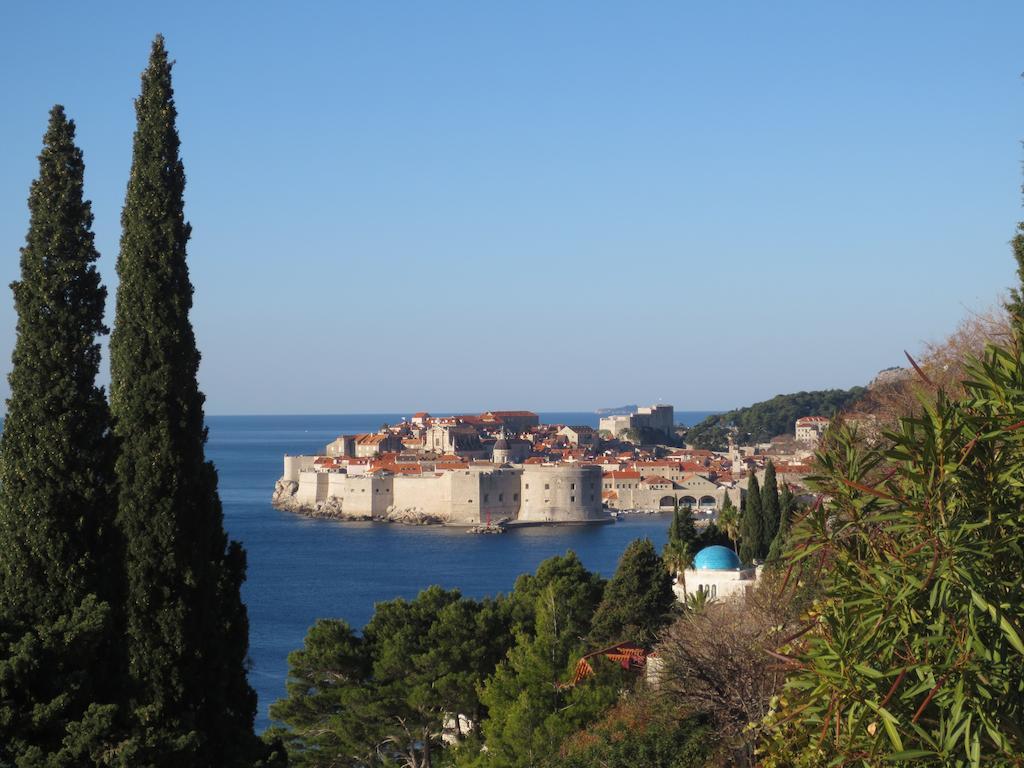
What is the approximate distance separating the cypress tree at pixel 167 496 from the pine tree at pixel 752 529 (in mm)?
14179

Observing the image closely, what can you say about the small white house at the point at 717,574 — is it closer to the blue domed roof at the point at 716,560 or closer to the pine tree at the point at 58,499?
the blue domed roof at the point at 716,560

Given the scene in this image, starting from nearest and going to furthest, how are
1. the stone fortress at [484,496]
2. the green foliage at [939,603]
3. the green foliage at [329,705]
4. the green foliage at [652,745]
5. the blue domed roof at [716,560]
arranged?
the green foliage at [939,603], the green foliage at [652,745], the green foliage at [329,705], the blue domed roof at [716,560], the stone fortress at [484,496]

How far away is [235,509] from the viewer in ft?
180

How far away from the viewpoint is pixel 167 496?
5832mm

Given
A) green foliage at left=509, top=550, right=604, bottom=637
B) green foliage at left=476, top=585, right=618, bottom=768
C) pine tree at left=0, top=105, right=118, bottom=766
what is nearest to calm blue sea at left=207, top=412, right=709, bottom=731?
green foliage at left=509, top=550, right=604, bottom=637

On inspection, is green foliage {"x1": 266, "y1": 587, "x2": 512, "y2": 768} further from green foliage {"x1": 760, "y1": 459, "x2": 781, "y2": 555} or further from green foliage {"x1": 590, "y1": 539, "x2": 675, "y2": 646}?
green foliage {"x1": 760, "y1": 459, "x2": 781, "y2": 555}

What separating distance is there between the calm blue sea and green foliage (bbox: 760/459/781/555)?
7.66 metres

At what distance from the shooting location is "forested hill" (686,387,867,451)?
81.2 meters

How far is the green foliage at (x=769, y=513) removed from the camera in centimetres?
1948

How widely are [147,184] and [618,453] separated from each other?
6957cm

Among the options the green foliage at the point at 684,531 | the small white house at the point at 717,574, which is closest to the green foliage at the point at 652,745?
the small white house at the point at 717,574

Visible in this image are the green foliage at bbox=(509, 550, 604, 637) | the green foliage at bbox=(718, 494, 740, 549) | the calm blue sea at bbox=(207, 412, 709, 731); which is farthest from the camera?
the calm blue sea at bbox=(207, 412, 709, 731)

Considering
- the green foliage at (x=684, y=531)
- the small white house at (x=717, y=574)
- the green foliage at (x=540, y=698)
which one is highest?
the green foliage at (x=684, y=531)

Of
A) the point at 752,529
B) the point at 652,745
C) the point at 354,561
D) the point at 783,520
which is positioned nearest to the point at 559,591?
the point at 783,520
